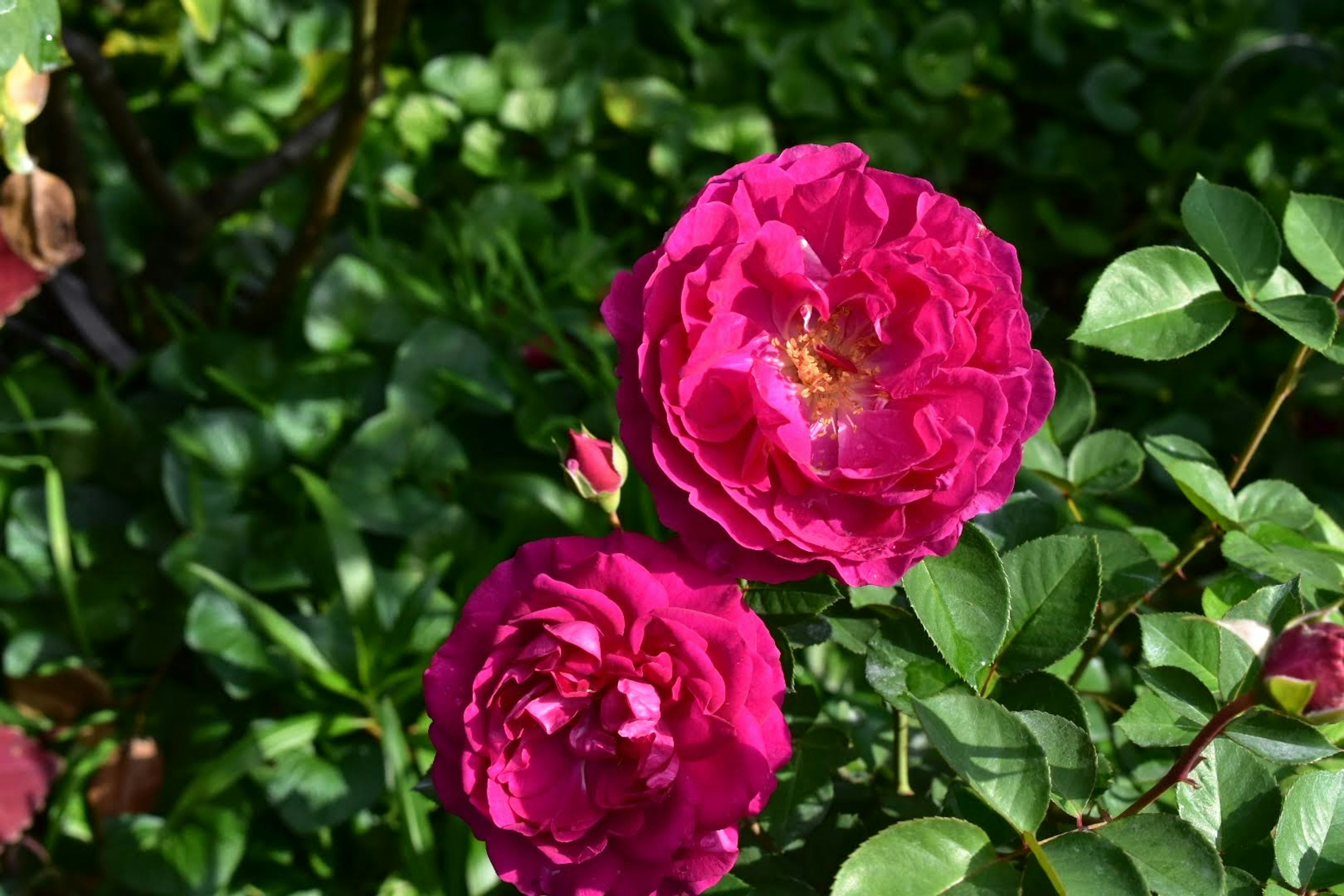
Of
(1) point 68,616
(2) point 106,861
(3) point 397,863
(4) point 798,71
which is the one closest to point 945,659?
(3) point 397,863

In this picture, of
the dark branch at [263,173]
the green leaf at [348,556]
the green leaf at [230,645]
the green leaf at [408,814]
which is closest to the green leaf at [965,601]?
the green leaf at [408,814]

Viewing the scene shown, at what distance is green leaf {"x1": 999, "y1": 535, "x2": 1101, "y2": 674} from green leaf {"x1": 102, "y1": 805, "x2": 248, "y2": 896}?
955mm

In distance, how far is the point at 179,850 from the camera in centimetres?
130

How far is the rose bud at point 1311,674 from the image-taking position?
522mm

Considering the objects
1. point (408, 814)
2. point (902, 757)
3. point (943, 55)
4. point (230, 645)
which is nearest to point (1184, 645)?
point (902, 757)

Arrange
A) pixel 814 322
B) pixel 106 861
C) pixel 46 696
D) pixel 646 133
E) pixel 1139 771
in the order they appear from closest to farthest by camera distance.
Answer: pixel 814 322 → pixel 1139 771 → pixel 106 861 → pixel 46 696 → pixel 646 133

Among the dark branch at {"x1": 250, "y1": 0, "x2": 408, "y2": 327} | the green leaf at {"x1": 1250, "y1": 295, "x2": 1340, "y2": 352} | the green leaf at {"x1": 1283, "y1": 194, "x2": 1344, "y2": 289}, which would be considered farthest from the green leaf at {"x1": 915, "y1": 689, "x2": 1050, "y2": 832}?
the dark branch at {"x1": 250, "y1": 0, "x2": 408, "y2": 327}

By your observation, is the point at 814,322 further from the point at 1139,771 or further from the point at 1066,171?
the point at 1066,171

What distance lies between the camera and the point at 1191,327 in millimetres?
781

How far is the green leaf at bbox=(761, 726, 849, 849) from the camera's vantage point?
0.82 metres

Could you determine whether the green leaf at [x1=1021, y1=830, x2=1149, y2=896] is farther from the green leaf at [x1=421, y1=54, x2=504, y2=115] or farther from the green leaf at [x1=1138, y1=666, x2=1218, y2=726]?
the green leaf at [x1=421, y1=54, x2=504, y2=115]

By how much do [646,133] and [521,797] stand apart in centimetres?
144

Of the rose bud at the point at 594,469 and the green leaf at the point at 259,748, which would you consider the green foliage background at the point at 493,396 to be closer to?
the green leaf at the point at 259,748

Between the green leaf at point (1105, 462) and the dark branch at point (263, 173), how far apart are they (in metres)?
1.20
